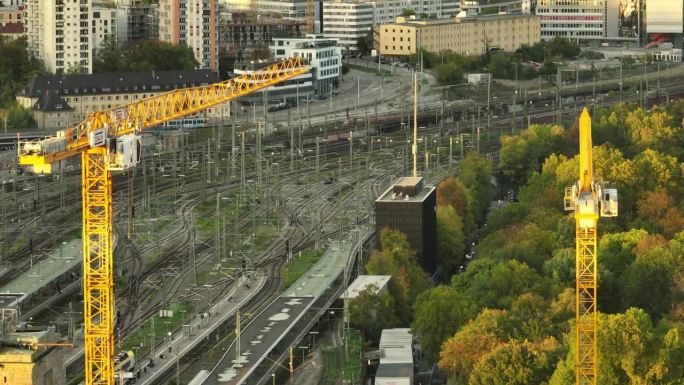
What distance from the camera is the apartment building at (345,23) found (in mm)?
136750

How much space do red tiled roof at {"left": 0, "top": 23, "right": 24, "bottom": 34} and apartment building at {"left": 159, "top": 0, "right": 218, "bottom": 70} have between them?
263 inches

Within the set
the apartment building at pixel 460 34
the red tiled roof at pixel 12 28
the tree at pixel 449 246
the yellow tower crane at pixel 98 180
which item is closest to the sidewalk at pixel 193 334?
the tree at pixel 449 246

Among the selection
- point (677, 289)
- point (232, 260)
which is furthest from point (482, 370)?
point (232, 260)

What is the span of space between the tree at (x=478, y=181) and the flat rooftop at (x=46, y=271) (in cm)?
1313

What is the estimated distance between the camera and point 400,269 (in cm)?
6338

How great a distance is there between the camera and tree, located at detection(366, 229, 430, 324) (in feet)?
202

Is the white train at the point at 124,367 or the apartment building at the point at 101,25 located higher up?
the apartment building at the point at 101,25

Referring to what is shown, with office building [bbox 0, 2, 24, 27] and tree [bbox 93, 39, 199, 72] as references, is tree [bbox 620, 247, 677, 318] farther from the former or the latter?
office building [bbox 0, 2, 24, 27]

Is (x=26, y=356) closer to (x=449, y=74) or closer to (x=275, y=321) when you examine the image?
(x=275, y=321)

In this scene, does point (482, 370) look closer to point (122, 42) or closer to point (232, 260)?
point (232, 260)

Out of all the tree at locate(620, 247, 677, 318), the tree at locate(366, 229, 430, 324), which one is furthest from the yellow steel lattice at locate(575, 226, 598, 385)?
the tree at locate(366, 229, 430, 324)

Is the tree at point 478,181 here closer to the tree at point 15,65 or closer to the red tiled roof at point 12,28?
the tree at point 15,65

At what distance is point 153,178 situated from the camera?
84.6m

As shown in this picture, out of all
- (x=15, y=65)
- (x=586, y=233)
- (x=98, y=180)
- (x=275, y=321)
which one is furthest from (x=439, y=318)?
(x=15, y=65)
